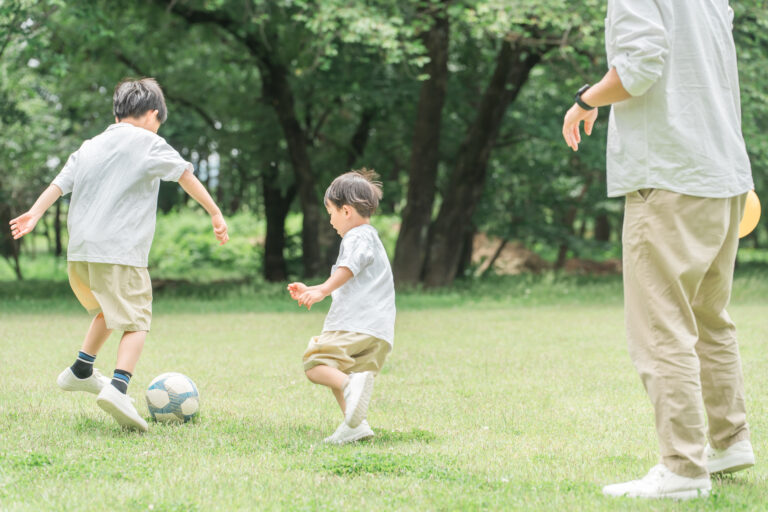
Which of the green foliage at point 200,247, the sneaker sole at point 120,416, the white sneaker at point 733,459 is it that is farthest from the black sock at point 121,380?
the green foliage at point 200,247

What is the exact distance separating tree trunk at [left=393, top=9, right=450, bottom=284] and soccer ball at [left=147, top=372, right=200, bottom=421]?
1260 cm

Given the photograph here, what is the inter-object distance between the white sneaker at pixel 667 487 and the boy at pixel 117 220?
9.02ft

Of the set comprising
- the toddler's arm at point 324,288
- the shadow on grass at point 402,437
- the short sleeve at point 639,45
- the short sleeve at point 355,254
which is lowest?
the shadow on grass at point 402,437

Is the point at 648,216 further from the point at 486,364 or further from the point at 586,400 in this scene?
the point at 486,364

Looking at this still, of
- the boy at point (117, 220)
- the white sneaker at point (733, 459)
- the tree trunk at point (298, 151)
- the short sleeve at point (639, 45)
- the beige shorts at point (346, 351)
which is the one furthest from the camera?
the tree trunk at point (298, 151)

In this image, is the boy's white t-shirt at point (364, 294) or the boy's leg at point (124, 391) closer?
the boy's leg at point (124, 391)

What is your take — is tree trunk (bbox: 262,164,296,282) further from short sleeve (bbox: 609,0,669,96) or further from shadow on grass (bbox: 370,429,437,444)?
short sleeve (bbox: 609,0,669,96)

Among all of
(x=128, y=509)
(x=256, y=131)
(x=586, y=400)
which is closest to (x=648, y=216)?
(x=128, y=509)

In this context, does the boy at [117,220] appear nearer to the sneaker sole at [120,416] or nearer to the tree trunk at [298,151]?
the sneaker sole at [120,416]

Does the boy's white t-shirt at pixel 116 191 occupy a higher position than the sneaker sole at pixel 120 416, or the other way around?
the boy's white t-shirt at pixel 116 191

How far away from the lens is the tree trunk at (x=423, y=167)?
1733 cm

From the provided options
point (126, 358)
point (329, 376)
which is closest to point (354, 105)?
point (126, 358)

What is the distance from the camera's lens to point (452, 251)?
1847 centimetres

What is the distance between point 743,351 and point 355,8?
8.33m
